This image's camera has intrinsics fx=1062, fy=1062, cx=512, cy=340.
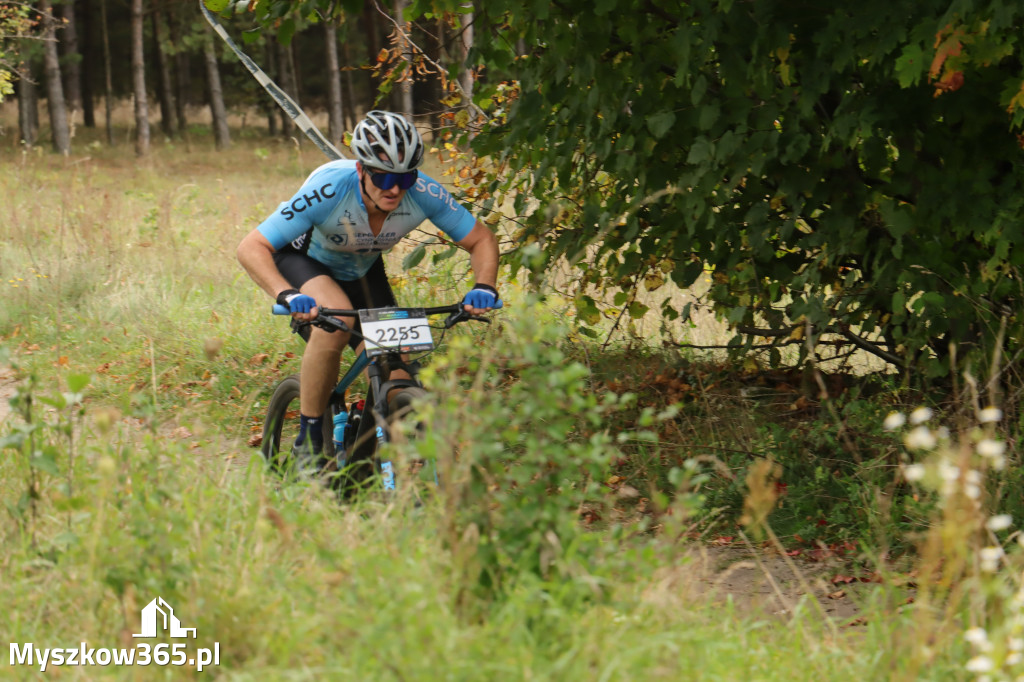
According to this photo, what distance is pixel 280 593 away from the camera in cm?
310

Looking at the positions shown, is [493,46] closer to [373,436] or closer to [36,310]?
[373,436]

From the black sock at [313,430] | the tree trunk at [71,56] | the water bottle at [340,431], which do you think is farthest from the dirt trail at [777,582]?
the tree trunk at [71,56]

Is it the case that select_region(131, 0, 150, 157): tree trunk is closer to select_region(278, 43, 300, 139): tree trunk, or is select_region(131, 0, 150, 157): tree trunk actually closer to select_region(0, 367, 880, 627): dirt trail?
A: select_region(278, 43, 300, 139): tree trunk

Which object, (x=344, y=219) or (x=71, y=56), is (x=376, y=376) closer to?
(x=344, y=219)

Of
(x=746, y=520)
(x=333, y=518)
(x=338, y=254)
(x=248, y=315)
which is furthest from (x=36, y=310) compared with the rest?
(x=746, y=520)

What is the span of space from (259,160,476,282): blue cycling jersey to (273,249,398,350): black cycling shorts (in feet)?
0.18

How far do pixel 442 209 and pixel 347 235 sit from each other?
1.59ft

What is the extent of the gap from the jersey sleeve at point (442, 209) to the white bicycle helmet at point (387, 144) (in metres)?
0.37

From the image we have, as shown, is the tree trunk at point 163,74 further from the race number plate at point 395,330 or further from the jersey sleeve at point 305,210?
the race number plate at point 395,330

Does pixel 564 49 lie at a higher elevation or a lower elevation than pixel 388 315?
higher

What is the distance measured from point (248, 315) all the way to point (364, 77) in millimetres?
36566

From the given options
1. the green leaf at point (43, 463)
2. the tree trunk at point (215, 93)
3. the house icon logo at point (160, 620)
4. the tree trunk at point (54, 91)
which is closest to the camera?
the house icon logo at point (160, 620)

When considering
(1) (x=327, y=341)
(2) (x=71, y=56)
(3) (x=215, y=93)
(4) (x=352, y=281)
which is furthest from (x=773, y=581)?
(2) (x=71, y=56)

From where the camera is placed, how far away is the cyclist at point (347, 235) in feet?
15.6
